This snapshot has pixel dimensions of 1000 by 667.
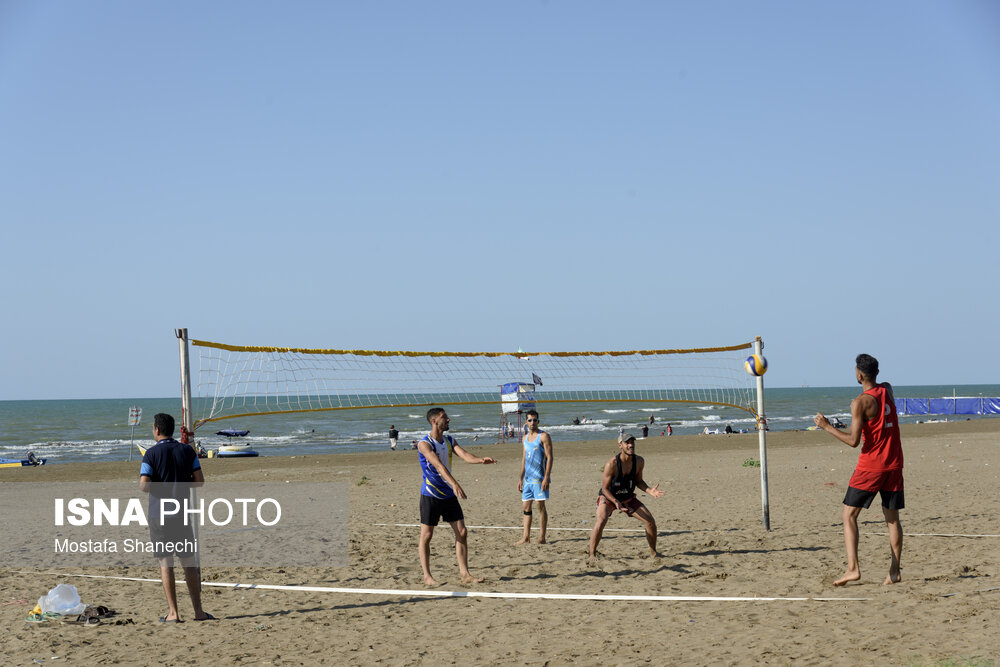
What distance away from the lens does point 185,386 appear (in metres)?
6.84

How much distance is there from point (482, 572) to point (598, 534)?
1174 mm

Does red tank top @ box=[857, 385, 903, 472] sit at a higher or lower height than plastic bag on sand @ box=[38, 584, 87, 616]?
higher

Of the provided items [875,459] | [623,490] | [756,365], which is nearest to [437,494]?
[623,490]

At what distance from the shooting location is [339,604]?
6.62 metres

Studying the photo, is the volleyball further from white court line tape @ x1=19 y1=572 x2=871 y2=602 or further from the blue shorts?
white court line tape @ x1=19 y1=572 x2=871 y2=602

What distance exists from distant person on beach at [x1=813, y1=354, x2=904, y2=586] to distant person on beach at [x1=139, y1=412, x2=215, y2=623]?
4.61 meters

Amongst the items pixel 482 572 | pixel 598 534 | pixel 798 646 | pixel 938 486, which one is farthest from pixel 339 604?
pixel 938 486

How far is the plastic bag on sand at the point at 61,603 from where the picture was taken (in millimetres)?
6133

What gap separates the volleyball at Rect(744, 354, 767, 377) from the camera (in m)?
9.00

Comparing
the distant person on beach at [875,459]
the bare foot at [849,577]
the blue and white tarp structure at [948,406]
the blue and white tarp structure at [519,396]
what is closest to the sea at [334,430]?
the blue and white tarp structure at [948,406]

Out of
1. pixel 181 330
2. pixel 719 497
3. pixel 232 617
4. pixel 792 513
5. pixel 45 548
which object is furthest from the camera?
pixel 719 497

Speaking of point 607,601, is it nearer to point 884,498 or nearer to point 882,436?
point 884,498

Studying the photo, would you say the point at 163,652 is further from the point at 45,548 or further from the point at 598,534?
the point at 45,548

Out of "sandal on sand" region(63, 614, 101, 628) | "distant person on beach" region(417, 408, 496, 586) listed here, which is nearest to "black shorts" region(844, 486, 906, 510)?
"distant person on beach" region(417, 408, 496, 586)
